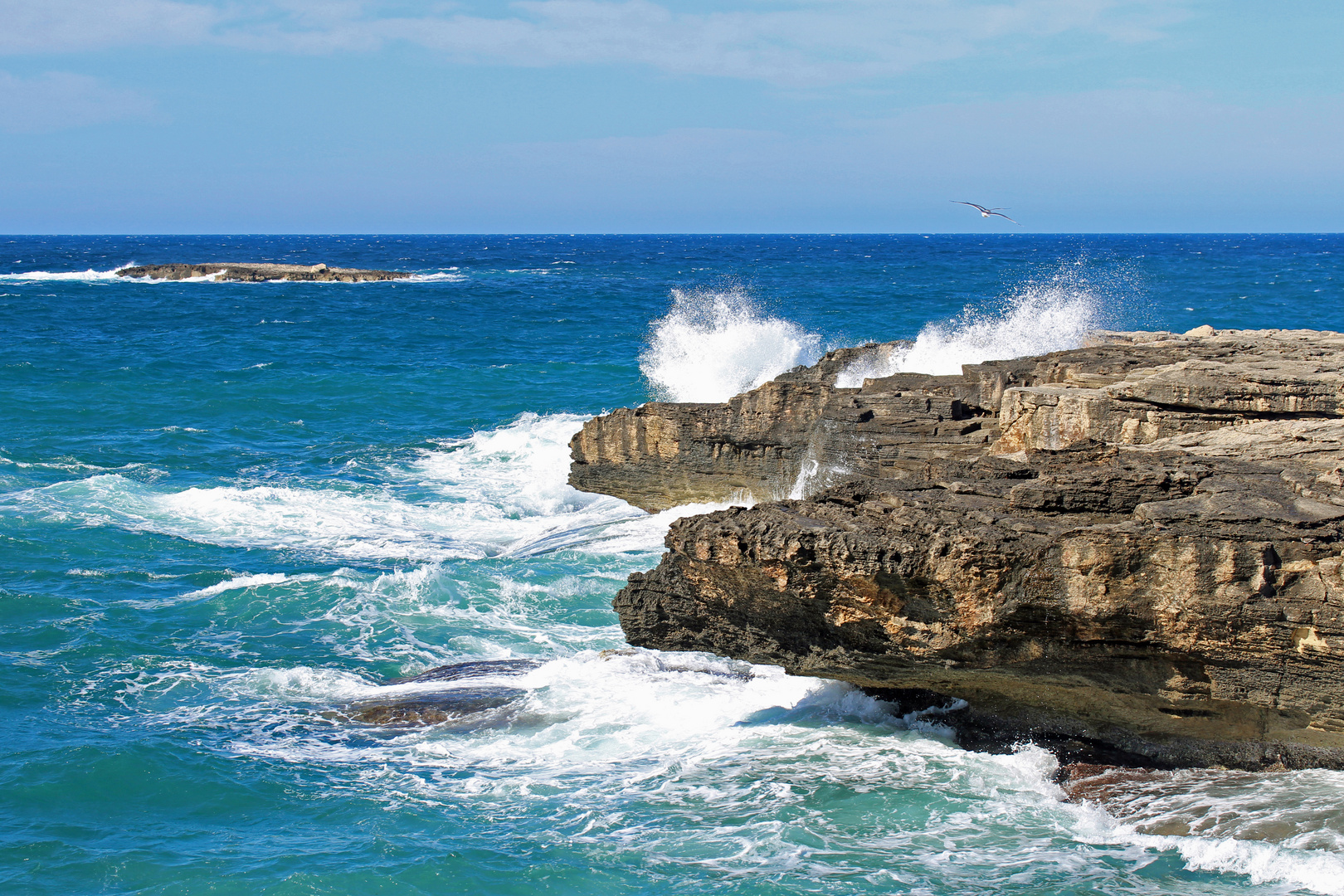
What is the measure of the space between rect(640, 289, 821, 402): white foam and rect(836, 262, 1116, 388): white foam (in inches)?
135

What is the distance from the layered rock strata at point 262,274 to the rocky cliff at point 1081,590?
60943 mm

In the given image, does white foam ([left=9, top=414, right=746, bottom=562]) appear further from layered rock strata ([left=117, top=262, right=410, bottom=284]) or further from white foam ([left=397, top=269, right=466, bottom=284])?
layered rock strata ([left=117, top=262, right=410, bottom=284])

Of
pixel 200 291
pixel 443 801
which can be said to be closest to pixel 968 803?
pixel 443 801

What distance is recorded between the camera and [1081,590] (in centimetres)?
621

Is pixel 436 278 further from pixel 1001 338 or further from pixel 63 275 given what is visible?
pixel 1001 338

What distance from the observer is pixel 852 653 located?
721cm

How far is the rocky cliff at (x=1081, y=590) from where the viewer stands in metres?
6.05

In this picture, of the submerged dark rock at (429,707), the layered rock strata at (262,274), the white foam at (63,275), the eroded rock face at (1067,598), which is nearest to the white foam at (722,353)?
the submerged dark rock at (429,707)

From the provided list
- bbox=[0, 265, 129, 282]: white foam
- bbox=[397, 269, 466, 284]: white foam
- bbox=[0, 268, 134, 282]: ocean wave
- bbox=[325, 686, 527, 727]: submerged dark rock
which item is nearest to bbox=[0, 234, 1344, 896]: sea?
bbox=[325, 686, 527, 727]: submerged dark rock

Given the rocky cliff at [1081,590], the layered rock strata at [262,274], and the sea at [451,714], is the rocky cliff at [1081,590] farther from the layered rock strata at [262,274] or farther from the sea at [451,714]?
the layered rock strata at [262,274]

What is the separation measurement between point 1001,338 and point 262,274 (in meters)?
56.8

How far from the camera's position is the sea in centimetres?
656

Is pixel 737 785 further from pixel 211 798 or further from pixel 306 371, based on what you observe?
pixel 306 371

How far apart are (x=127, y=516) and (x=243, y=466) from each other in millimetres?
3845
